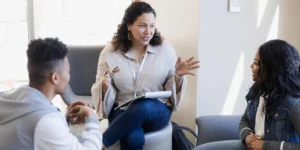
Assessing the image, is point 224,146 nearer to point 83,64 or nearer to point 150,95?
point 150,95

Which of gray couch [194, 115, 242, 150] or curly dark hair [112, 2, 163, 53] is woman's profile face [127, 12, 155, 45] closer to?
curly dark hair [112, 2, 163, 53]

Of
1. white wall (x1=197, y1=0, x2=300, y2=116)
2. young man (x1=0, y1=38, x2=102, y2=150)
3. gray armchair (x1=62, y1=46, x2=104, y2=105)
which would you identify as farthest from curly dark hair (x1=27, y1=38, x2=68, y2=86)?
gray armchair (x1=62, y1=46, x2=104, y2=105)

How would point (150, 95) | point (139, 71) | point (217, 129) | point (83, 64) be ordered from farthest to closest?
point (83, 64) → point (139, 71) → point (150, 95) → point (217, 129)

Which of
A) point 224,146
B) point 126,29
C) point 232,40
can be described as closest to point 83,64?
point 126,29

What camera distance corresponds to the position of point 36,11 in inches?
130

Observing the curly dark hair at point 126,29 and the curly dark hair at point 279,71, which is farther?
the curly dark hair at point 126,29

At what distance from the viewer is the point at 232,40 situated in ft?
7.23

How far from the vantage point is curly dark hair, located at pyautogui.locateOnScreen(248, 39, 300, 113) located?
134 cm

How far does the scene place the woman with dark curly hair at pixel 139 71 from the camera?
1.90m

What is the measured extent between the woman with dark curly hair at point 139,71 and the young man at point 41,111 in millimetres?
707

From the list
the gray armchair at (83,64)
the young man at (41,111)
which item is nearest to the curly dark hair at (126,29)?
the gray armchair at (83,64)

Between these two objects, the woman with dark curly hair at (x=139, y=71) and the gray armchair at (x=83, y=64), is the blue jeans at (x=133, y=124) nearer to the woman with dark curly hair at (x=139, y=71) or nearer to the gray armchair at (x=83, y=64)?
the woman with dark curly hair at (x=139, y=71)

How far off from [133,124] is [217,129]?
0.43 metres

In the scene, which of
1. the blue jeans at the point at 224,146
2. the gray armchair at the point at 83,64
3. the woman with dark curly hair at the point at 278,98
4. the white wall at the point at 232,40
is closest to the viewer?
the woman with dark curly hair at the point at 278,98
